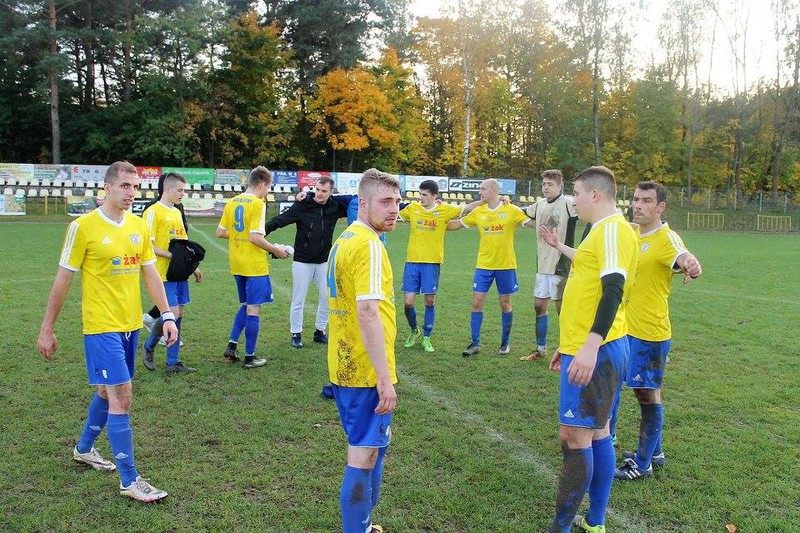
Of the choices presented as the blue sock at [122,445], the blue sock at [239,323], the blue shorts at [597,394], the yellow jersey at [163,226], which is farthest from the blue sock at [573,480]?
the yellow jersey at [163,226]

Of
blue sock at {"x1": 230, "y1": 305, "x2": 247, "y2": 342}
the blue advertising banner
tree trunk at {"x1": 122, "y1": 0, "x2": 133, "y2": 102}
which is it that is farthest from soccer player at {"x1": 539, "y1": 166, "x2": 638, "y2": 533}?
tree trunk at {"x1": 122, "y1": 0, "x2": 133, "y2": 102}

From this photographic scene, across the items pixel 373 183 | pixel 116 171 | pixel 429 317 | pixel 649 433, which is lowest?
pixel 649 433

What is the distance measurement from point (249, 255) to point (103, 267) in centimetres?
307

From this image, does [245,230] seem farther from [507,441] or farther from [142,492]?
[507,441]

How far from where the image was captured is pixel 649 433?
4.57 meters

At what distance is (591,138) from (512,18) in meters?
10.0

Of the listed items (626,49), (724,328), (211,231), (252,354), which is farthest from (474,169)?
(252,354)

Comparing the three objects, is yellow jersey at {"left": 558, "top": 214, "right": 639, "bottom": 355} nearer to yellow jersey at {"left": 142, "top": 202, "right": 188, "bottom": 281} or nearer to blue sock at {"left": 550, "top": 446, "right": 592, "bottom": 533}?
blue sock at {"left": 550, "top": 446, "right": 592, "bottom": 533}

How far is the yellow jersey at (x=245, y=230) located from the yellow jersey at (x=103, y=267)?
9.23 ft

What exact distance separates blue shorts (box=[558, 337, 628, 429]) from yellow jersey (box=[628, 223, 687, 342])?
3.76ft

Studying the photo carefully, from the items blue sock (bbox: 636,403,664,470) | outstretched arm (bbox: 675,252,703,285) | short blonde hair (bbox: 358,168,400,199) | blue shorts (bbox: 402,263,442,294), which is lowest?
blue sock (bbox: 636,403,664,470)

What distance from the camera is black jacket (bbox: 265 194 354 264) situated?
786cm

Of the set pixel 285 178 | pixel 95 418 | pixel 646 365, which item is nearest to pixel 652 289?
pixel 646 365

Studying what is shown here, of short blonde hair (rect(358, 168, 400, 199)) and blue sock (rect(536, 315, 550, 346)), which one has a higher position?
short blonde hair (rect(358, 168, 400, 199))
